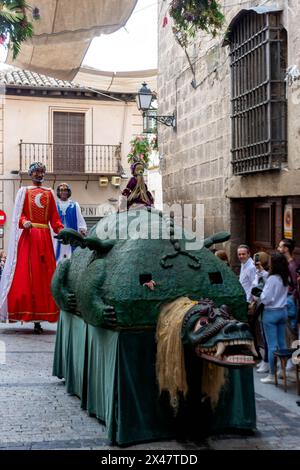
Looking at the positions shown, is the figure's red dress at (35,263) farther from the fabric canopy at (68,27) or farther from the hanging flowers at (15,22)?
the hanging flowers at (15,22)

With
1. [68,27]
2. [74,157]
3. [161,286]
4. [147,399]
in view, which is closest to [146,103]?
[68,27]

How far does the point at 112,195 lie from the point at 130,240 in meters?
19.7

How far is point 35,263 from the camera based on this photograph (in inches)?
381

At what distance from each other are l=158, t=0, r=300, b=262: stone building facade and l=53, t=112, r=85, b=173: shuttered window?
10.8m

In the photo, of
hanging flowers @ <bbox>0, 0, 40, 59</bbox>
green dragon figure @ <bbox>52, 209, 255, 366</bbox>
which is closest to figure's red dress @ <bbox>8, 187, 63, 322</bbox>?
hanging flowers @ <bbox>0, 0, 40, 59</bbox>

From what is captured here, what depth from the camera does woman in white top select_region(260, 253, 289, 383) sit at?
23.5 ft

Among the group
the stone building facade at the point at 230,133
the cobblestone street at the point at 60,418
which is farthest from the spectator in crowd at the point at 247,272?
the cobblestone street at the point at 60,418

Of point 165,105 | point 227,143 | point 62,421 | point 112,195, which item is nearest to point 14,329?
point 227,143

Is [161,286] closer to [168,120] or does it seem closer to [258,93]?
[258,93]

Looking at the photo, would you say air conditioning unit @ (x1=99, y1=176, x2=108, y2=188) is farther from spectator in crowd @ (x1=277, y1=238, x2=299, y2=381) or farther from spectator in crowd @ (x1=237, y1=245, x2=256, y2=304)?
spectator in crowd @ (x1=277, y1=238, x2=299, y2=381)

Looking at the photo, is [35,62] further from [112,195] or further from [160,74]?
[112,195]

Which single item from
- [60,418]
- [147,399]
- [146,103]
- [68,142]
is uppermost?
[68,142]

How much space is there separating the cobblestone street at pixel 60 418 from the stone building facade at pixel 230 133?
246cm

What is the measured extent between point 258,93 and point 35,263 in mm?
3563
